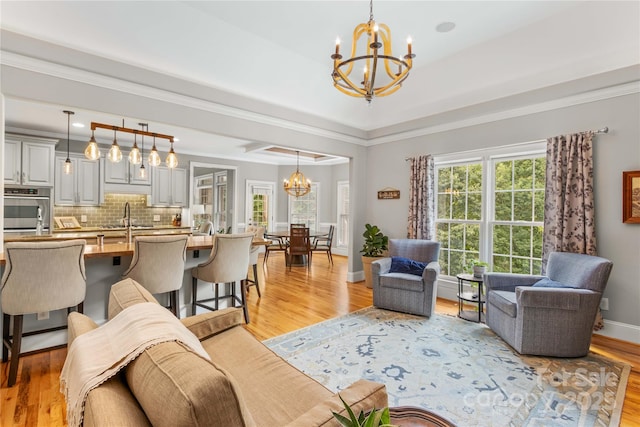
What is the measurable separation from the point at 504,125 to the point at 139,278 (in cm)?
465

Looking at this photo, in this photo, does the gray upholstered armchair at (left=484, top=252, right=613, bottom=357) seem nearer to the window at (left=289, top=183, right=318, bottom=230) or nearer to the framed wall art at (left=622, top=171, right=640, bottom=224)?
the framed wall art at (left=622, top=171, right=640, bottom=224)

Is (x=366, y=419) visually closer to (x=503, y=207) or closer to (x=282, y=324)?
(x=282, y=324)

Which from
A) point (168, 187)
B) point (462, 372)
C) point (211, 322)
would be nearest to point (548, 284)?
point (462, 372)

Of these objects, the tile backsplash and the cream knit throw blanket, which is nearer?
the cream knit throw blanket

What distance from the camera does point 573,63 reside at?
3.46m

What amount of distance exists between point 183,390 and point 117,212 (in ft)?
24.6

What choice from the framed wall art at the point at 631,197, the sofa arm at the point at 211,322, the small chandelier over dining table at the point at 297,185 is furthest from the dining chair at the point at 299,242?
the framed wall art at the point at 631,197

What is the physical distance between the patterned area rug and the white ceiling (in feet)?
9.88

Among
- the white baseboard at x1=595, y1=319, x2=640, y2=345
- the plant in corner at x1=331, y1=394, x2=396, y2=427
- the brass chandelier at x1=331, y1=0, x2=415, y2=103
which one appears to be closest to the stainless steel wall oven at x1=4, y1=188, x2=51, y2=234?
the brass chandelier at x1=331, y1=0, x2=415, y2=103

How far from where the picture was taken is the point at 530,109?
3.89 metres

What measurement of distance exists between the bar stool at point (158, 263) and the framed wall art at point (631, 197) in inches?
177

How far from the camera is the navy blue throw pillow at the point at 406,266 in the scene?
413cm

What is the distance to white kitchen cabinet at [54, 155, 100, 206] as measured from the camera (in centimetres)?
598

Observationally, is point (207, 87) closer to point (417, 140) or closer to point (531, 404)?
point (417, 140)
